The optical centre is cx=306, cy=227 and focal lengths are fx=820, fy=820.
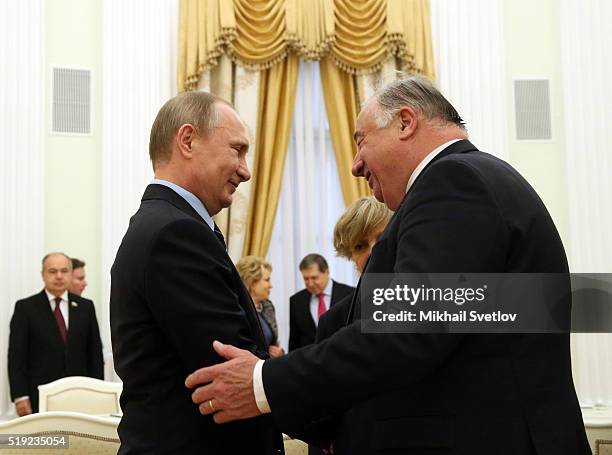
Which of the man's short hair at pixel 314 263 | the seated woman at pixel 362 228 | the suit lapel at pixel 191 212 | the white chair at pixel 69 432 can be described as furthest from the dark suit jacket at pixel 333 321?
the man's short hair at pixel 314 263

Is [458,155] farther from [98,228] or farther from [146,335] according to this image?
[98,228]

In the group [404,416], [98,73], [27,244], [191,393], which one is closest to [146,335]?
[191,393]

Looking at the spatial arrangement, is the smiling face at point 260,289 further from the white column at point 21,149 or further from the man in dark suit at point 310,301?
the white column at point 21,149

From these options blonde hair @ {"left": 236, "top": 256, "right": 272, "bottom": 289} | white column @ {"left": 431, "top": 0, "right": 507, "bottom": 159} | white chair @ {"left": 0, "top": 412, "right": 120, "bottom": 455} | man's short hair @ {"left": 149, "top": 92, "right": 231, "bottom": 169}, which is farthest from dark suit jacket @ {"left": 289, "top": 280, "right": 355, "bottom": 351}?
man's short hair @ {"left": 149, "top": 92, "right": 231, "bottom": 169}

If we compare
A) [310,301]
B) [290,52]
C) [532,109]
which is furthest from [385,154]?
[532,109]

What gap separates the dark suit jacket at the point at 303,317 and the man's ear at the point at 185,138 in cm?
516

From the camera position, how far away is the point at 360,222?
349 centimetres

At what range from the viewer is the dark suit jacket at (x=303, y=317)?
7.59 m

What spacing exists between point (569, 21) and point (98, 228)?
5.95 metres

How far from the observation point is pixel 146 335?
7.22 ft

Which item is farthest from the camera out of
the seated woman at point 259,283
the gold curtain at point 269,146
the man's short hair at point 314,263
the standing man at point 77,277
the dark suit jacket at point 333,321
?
the gold curtain at point 269,146

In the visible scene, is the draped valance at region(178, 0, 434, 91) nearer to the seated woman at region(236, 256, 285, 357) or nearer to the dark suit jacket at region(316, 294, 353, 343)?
the seated woman at region(236, 256, 285, 357)

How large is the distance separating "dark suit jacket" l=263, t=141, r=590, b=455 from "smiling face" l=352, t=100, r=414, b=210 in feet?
0.73

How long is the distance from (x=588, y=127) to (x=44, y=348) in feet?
21.2
